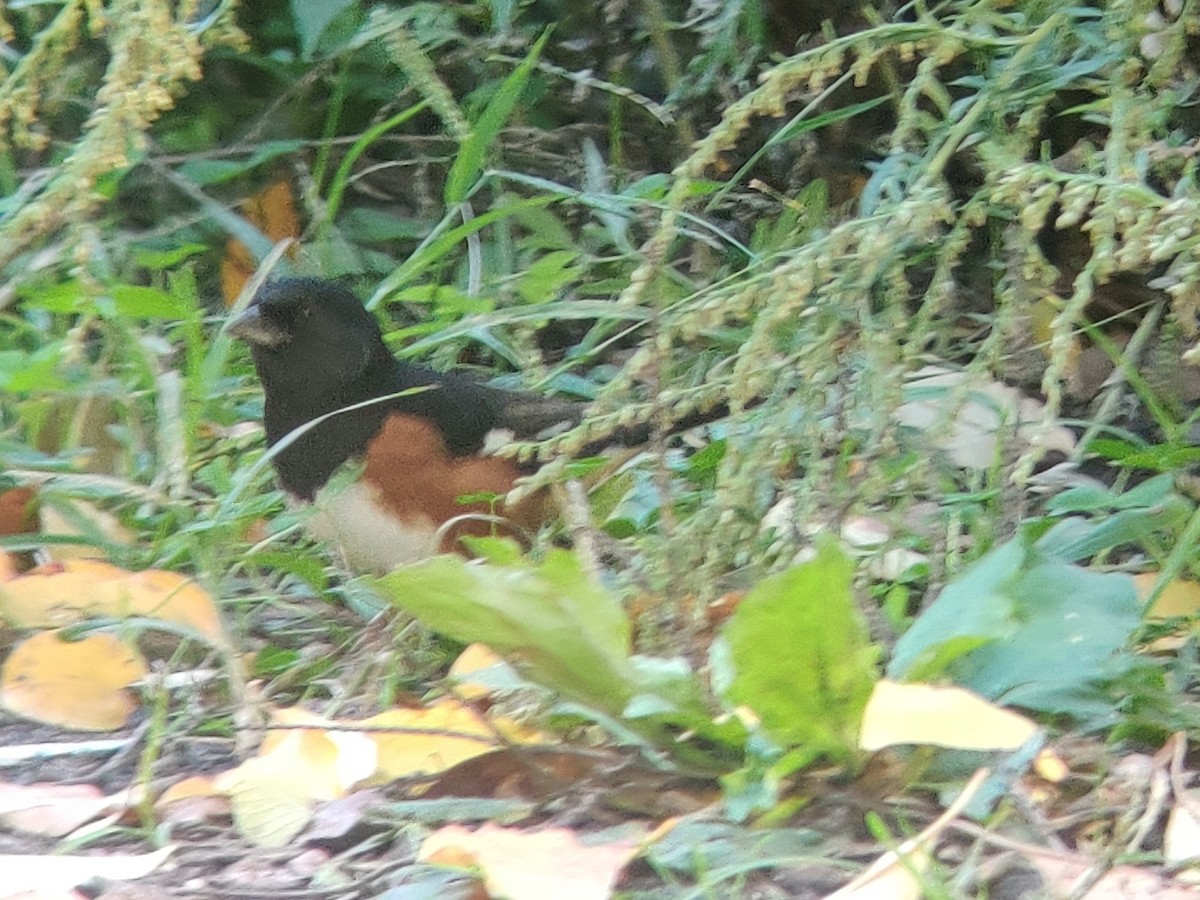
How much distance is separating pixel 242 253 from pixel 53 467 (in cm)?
93

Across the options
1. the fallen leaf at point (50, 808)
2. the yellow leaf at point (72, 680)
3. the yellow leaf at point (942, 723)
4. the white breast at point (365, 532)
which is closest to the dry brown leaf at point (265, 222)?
the white breast at point (365, 532)

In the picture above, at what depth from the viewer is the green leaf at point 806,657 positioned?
1.19 meters

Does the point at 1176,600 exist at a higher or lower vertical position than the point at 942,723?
lower

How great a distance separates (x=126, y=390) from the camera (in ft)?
7.12

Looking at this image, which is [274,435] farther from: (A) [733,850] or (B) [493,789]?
(A) [733,850]

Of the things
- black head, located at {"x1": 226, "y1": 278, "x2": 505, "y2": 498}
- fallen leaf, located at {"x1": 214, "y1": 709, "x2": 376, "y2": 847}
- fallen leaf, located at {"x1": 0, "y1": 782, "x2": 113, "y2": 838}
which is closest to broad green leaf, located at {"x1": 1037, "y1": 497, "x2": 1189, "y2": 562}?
fallen leaf, located at {"x1": 214, "y1": 709, "x2": 376, "y2": 847}

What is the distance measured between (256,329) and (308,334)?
71 millimetres

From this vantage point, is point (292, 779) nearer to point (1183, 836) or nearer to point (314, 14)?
point (1183, 836)

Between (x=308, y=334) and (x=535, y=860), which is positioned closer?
(x=535, y=860)

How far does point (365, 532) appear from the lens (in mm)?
2072

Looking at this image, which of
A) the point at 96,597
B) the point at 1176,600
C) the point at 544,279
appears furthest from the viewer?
the point at 544,279

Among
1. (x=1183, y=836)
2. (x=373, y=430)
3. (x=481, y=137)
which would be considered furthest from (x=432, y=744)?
(x=481, y=137)

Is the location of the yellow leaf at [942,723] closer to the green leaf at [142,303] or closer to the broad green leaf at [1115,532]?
the broad green leaf at [1115,532]

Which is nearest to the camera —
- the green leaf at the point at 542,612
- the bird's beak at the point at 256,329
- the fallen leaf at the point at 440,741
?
the green leaf at the point at 542,612
